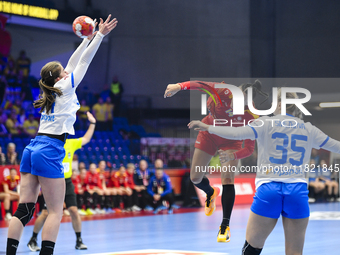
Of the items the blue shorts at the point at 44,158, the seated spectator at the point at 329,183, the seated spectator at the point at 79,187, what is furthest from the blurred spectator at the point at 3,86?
the blue shorts at the point at 44,158

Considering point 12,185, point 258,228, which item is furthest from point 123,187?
point 258,228

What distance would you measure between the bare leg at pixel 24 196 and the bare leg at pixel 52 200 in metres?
0.12

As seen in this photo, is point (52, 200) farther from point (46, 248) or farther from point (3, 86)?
point (3, 86)

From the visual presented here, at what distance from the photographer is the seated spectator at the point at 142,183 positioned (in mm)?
13055

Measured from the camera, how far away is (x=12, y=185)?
10.8 metres

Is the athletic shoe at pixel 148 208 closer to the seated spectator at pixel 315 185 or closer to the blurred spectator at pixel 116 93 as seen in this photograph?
the blurred spectator at pixel 116 93

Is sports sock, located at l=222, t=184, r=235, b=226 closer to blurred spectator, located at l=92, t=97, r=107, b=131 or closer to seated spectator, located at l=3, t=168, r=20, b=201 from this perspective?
seated spectator, located at l=3, t=168, r=20, b=201

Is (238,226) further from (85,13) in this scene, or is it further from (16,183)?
(85,13)

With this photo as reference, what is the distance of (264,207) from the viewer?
3.47 m

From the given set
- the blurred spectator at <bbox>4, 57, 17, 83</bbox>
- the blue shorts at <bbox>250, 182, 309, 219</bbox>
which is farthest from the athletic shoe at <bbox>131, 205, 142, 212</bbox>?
the blue shorts at <bbox>250, 182, 309, 219</bbox>

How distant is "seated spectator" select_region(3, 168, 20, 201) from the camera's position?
1067 cm

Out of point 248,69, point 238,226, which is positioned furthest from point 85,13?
point 238,226

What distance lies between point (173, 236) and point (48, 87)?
15.8ft

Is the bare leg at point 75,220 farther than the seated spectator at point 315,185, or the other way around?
the seated spectator at point 315,185
